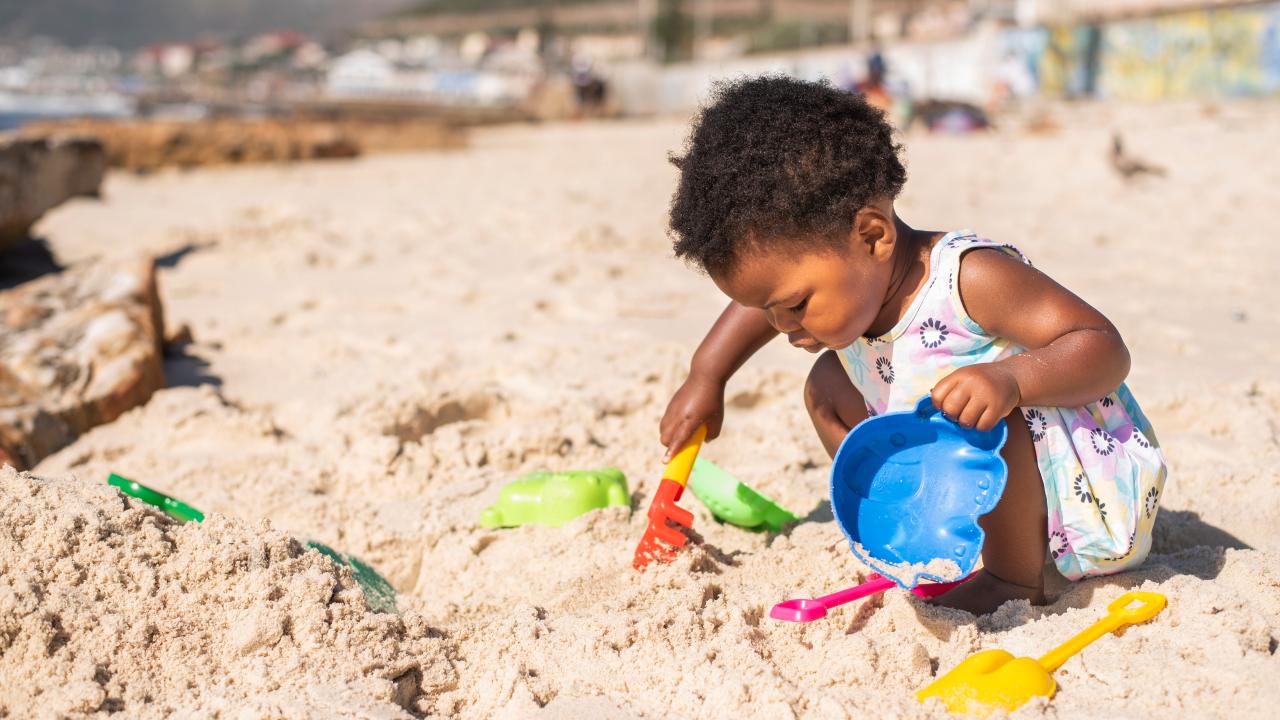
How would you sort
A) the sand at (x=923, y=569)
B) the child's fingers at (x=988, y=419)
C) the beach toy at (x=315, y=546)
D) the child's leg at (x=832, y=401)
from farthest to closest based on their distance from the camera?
the child's leg at (x=832, y=401) → the beach toy at (x=315, y=546) → the sand at (x=923, y=569) → the child's fingers at (x=988, y=419)

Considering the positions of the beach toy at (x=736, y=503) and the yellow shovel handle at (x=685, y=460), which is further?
the beach toy at (x=736, y=503)

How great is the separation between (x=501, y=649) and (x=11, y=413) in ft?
5.60

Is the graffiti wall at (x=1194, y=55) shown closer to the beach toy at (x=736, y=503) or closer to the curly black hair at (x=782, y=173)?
the beach toy at (x=736, y=503)

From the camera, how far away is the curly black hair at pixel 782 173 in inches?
61.5

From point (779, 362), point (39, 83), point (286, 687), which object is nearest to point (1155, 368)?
point (779, 362)

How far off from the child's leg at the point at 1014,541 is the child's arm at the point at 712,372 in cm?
51

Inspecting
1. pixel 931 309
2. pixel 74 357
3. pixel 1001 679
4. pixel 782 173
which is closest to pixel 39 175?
pixel 74 357

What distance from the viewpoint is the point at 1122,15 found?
20625 millimetres

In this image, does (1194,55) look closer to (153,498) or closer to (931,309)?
(931,309)

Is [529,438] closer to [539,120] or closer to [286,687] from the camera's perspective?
[286,687]

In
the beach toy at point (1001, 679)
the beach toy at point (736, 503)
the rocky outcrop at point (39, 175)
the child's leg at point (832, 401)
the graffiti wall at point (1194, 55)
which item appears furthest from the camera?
the graffiti wall at point (1194, 55)

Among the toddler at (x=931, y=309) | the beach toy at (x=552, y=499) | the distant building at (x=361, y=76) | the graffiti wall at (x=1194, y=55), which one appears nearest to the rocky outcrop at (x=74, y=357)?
the beach toy at (x=552, y=499)

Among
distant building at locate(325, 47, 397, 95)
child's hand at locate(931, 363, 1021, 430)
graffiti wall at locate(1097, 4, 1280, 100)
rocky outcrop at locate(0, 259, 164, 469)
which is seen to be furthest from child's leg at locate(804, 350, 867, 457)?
distant building at locate(325, 47, 397, 95)

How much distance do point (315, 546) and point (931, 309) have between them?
113 cm
